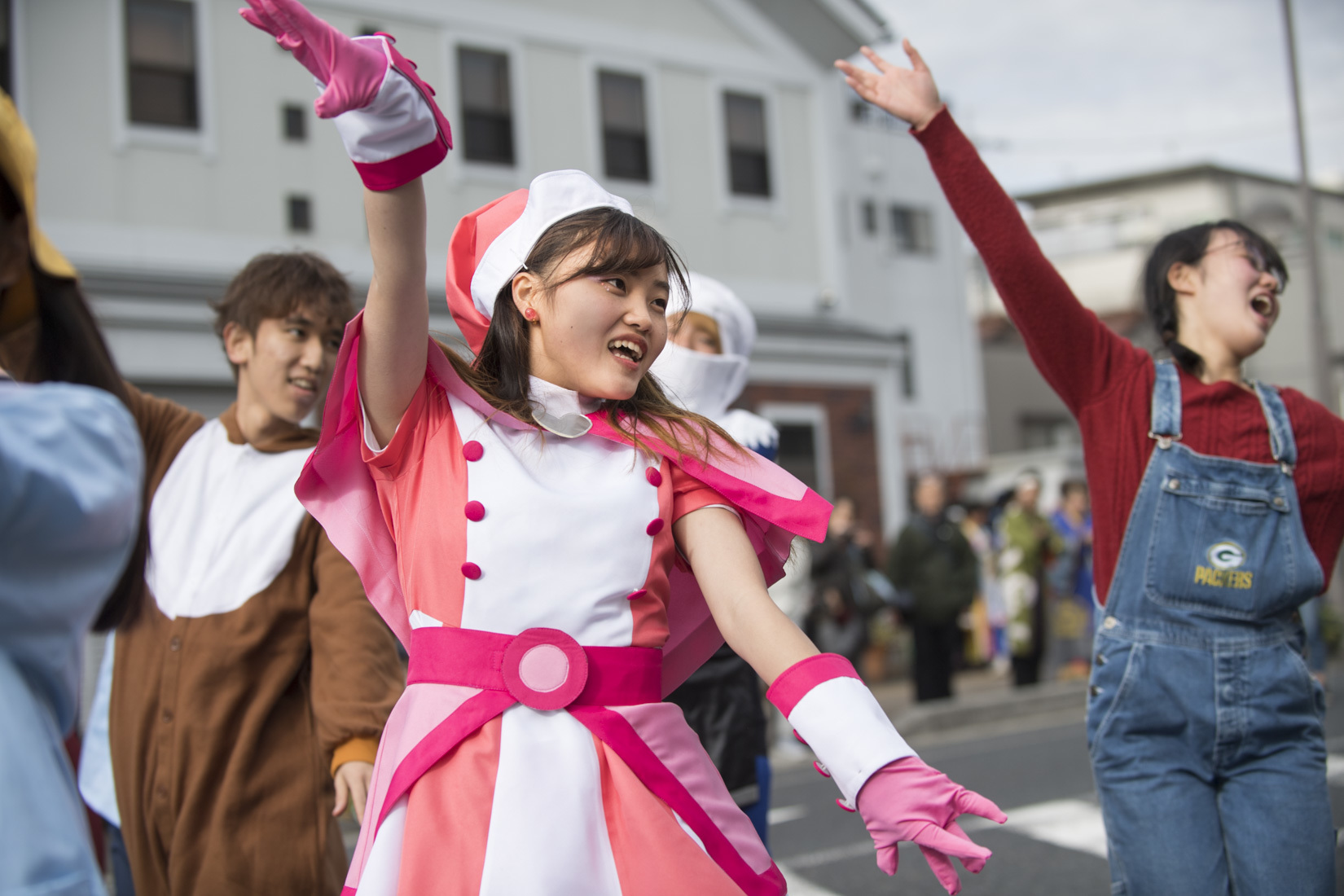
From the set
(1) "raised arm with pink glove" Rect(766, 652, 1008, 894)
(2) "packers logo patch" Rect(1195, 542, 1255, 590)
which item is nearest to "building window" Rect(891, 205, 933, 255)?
(2) "packers logo patch" Rect(1195, 542, 1255, 590)

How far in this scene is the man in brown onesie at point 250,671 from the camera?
2617 millimetres

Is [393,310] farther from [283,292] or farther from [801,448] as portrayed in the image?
[801,448]

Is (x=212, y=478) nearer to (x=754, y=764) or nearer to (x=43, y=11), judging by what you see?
(x=754, y=764)

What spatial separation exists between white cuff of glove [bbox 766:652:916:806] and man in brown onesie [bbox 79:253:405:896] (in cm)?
120

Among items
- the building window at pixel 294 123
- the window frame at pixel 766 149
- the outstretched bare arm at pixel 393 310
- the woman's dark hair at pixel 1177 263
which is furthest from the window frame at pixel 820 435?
the outstretched bare arm at pixel 393 310

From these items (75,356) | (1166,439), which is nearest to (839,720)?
(75,356)

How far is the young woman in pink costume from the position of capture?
1.65 m

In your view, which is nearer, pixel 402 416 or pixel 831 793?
pixel 402 416

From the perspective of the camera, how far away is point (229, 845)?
2605 mm

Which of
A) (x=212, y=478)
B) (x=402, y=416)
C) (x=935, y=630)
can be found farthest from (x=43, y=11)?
(x=402, y=416)

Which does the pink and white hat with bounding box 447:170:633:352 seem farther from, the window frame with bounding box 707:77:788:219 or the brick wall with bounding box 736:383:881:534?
the brick wall with bounding box 736:383:881:534

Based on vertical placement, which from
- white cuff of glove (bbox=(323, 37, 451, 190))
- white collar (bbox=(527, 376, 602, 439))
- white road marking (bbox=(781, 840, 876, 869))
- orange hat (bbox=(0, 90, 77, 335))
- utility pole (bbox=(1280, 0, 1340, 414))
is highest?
utility pole (bbox=(1280, 0, 1340, 414))

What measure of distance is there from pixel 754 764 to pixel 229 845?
1.37 metres

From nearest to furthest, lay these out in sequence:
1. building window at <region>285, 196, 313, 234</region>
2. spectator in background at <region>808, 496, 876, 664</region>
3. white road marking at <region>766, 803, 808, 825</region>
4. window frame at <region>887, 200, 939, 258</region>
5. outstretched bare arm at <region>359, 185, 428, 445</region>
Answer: outstretched bare arm at <region>359, 185, 428, 445</region>, white road marking at <region>766, 803, 808, 825</region>, spectator in background at <region>808, 496, 876, 664</region>, building window at <region>285, 196, 313, 234</region>, window frame at <region>887, 200, 939, 258</region>
